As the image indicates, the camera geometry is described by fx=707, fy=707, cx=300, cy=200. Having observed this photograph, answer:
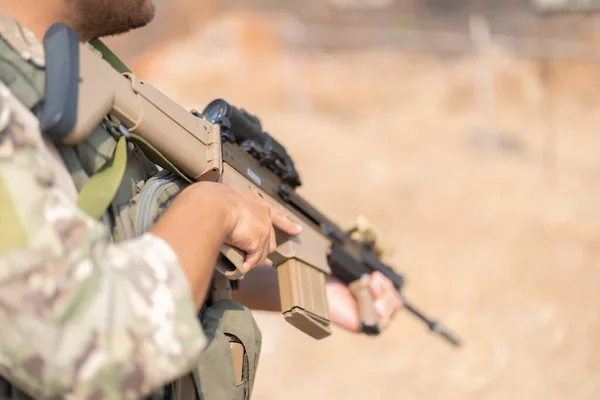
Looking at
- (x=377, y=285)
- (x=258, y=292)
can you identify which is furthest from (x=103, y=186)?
(x=377, y=285)

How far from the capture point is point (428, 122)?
10180mm

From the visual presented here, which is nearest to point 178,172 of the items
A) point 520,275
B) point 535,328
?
point 535,328

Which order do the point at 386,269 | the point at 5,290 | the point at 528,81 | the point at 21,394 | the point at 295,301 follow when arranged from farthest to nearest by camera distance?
1. the point at 528,81
2. the point at 386,269
3. the point at 295,301
4. the point at 21,394
5. the point at 5,290

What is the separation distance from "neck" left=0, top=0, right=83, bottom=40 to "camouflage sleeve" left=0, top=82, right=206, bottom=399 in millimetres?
209

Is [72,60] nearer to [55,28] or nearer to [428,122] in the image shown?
[55,28]

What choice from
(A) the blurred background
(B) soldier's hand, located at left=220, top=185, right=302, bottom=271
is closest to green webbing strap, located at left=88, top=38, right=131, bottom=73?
(B) soldier's hand, located at left=220, top=185, right=302, bottom=271

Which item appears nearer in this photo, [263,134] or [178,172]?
[178,172]

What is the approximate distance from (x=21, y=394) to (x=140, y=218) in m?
0.35

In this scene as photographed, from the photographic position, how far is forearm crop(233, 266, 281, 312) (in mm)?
2037

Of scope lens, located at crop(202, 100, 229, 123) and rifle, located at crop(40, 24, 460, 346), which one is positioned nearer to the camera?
rifle, located at crop(40, 24, 460, 346)

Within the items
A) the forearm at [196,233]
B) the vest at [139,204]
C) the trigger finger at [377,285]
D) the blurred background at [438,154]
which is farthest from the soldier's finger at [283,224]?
the blurred background at [438,154]

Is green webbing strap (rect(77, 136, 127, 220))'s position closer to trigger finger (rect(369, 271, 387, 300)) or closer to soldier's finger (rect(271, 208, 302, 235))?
soldier's finger (rect(271, 208, 302, 235))

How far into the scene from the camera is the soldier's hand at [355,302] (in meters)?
2.36

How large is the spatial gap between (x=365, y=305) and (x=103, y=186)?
1383 millimetres
